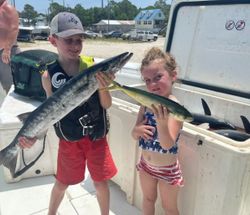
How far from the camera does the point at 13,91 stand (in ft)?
14.2

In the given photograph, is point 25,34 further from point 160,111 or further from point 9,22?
point 160,111

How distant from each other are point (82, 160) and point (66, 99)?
0.66 metres

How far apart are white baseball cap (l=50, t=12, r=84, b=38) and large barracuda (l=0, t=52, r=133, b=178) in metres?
0.42

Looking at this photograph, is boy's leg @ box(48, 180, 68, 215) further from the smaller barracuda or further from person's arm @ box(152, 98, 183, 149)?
the smaller barracuda

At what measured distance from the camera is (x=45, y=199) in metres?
3.12

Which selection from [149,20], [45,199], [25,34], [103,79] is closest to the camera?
[103,79]

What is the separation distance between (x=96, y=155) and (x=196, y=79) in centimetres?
186

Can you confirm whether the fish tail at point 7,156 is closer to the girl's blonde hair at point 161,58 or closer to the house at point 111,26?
the girl's blonde hair at point 161,58

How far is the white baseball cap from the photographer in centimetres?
217

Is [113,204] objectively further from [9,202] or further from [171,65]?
[171,65]

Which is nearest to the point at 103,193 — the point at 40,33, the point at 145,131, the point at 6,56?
the point at 145,131

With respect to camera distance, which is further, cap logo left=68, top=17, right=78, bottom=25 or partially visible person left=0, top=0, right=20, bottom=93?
partially visible person left=0, top=0, right=20, bottom=93

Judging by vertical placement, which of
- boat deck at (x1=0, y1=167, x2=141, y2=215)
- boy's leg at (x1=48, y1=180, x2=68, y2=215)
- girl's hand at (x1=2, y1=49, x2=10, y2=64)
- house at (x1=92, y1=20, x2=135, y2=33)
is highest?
girl's hand at (x1=2, y1=49, x2=10, y2=64)

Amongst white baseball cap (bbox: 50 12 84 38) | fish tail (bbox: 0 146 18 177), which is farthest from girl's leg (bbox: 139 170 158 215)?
white baseball cap (bbox: 50 12 84 38)
